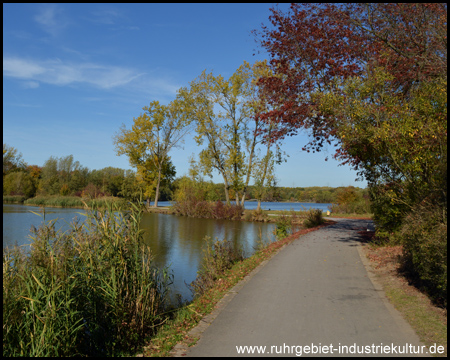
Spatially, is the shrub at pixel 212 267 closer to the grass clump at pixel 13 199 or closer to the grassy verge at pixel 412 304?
the grassy verge at pixel 412 304

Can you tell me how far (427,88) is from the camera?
7871 mm

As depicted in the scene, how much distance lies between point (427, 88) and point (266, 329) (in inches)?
239

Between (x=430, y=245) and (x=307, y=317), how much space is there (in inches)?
95.0

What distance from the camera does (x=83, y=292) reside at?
20.0 feet

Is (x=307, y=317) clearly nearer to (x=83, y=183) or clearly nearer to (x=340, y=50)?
(x=340, y=50)

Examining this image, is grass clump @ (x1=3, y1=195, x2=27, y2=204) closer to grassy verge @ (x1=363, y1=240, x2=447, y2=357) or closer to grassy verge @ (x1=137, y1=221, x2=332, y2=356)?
grassy verge @ (x1=137, y1=221, x2=332, y2=356)

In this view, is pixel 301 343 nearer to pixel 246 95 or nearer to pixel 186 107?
pixel 246 95

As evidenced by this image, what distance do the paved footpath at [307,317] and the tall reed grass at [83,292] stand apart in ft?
5.08

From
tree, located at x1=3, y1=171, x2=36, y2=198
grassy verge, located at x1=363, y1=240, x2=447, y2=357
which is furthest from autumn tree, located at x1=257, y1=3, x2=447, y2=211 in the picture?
tree, located at x1=3, y1=171, x2=36, y2=198

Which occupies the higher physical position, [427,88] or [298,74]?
[298,74]

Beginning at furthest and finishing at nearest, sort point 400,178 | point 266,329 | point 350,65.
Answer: point 350,65 → point 400,178 → point 266,329

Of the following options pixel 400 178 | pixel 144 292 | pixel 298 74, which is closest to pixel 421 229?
pixel 400 178

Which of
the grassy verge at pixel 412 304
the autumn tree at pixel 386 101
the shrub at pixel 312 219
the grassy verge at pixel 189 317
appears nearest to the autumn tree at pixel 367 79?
the autumn tree at pixel 386 101

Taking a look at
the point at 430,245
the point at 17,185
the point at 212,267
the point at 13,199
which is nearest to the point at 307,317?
the point at 430,245
